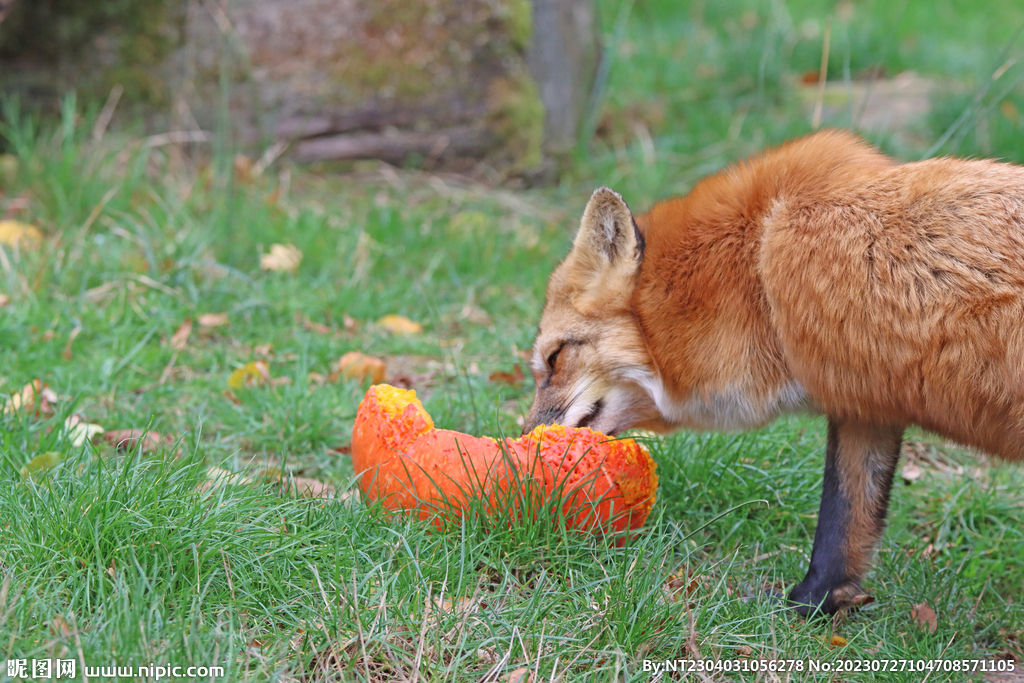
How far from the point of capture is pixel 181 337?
14.3 ft

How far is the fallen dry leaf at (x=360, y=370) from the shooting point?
409cm

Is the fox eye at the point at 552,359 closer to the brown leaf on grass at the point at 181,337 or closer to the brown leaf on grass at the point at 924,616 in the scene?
the brown leaf on grass at the point at 924,616

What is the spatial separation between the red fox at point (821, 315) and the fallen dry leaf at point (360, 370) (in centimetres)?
126

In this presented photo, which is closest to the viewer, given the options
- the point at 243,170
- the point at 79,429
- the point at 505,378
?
the point at 79,429

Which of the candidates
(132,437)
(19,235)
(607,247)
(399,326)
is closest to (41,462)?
(132,437)

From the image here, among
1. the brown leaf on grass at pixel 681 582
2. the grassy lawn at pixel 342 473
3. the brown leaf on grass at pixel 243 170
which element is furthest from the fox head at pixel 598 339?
the brown leaf on grass at pixel 243 170

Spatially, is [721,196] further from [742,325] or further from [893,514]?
[893,514]

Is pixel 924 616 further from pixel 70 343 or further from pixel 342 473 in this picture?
pixel 70 343

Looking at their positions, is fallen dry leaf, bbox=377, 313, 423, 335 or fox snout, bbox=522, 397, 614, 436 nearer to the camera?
fox snout, bbox=522, 397, 614, 436

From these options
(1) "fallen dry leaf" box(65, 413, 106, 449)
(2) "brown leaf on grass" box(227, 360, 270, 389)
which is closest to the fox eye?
(2) "brown leaf on grass" box(227, 360, 270, 389)

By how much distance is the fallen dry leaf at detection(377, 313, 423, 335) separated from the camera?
15.7ft

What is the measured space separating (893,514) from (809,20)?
887cm

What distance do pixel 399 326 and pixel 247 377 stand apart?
108cm

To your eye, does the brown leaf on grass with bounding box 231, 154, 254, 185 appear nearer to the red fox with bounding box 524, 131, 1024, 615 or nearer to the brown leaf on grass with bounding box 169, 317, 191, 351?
the brown leaf on grass with bounding box 169, 317, 191, 351
